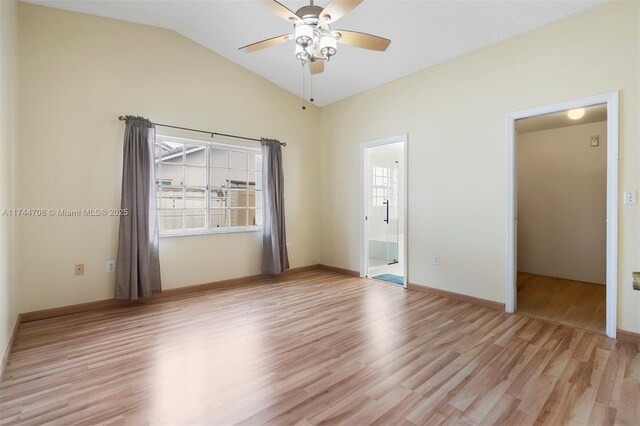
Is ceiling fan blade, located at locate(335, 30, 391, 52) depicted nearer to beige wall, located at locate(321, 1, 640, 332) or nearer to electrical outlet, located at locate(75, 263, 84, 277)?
beige wall, located at locate(321, 1, 640, 332)

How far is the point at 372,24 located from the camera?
318 cm

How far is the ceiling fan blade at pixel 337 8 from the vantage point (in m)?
2.02

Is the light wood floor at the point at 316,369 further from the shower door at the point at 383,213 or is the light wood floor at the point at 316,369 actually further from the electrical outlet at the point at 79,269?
the shower door at the point at 383,213

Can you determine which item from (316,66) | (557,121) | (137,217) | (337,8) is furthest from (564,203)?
(137,217)

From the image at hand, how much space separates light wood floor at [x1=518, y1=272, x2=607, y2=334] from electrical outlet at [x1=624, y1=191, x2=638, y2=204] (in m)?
1.20

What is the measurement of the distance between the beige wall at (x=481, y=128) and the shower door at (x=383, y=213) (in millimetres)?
693

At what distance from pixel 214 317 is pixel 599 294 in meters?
4.82

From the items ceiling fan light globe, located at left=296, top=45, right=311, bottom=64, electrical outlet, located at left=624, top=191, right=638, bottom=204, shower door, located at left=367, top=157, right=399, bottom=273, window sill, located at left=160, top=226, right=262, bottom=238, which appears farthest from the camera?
shower door, located at left=367, top=157, right=399, bottom=273

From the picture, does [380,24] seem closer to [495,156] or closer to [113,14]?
[495,156]

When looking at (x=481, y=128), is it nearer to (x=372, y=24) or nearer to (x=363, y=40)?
(x=372, y=24)

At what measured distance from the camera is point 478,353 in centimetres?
239

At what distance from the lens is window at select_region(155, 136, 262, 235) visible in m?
4.02

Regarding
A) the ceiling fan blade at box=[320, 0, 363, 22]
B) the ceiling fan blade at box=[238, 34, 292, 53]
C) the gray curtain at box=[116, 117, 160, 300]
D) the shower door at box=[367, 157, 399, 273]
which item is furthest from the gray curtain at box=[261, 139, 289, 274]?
the ceiling fan blade at box=[320, 0, 363, 22]

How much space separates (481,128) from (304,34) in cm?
241
